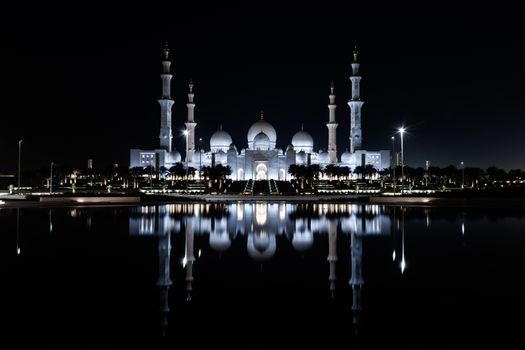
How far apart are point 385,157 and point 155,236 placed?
57.8 m

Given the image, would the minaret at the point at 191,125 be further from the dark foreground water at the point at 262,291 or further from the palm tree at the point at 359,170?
the dark foreground water at the point at 262,291

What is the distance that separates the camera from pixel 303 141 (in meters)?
71.4

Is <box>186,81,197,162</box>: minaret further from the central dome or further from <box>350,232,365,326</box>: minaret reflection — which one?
<box>350,232,365,326</box>: minaret reflection

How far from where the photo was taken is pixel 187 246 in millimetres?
10273

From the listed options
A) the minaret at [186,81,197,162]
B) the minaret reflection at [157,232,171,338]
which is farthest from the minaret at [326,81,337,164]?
the minaret reflection at [157,232,171,338]

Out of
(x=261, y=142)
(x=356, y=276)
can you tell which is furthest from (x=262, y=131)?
(x=356, y=276)

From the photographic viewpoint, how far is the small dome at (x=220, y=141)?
70.8 meters

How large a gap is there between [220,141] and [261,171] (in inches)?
319

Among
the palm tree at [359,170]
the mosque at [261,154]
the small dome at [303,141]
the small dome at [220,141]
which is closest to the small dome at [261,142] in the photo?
the mosque at [261,154]

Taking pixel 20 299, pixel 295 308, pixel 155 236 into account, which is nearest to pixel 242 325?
pixel 295 308

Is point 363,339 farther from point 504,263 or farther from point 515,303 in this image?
point 504,263

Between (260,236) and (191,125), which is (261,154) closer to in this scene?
(191,125)

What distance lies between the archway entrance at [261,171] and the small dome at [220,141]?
6.35m

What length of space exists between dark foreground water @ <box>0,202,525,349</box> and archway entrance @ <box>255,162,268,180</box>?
54.2 m
